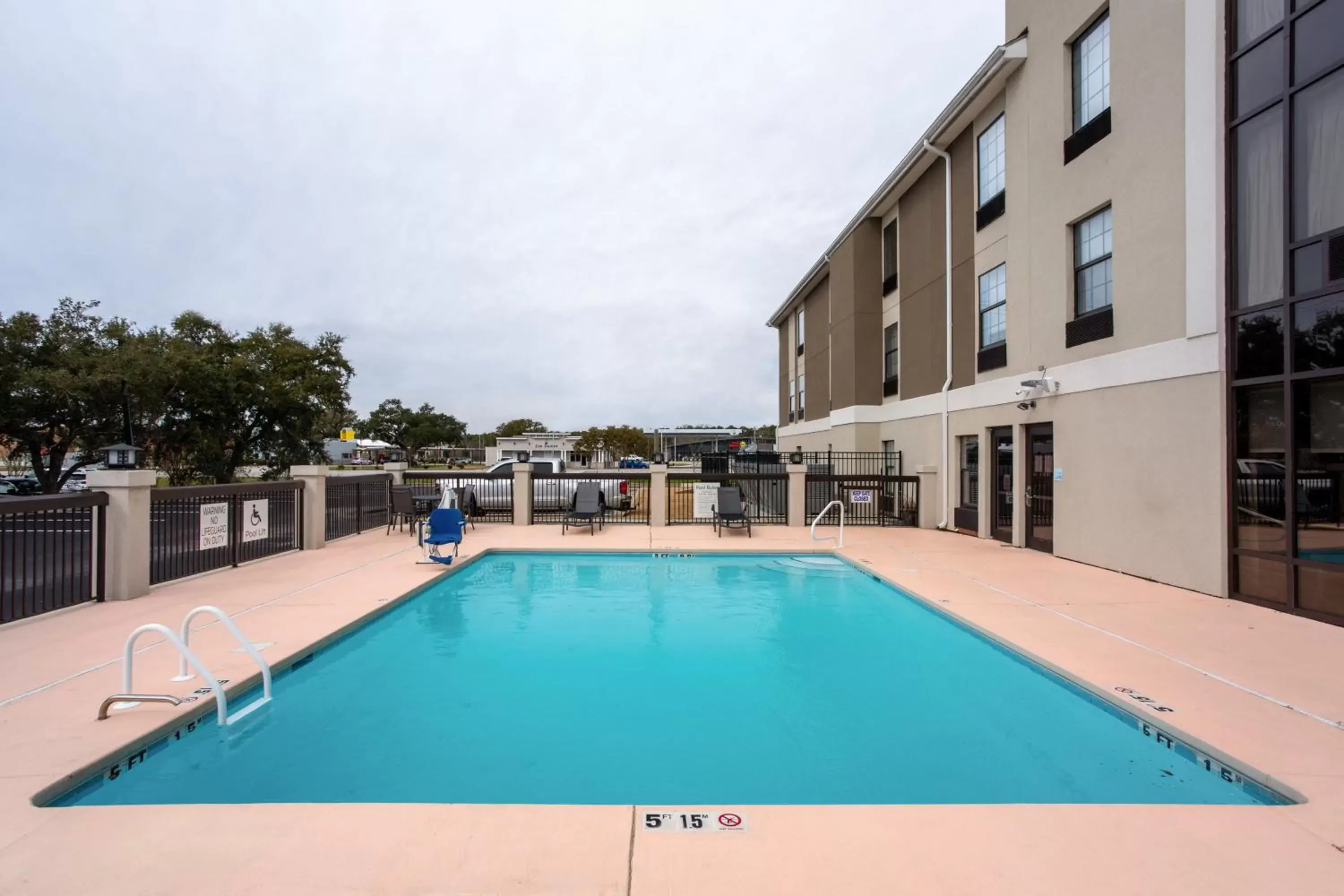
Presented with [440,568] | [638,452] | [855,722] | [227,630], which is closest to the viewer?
[855,722]

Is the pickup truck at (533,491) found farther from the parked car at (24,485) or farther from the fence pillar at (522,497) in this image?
the parked car at (24,485)

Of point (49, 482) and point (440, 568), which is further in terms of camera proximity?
point (49, 482)

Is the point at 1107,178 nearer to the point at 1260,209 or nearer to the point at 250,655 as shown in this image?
the point at 1260,209

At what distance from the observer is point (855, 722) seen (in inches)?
184

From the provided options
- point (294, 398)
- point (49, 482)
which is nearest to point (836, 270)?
point (294, 398)

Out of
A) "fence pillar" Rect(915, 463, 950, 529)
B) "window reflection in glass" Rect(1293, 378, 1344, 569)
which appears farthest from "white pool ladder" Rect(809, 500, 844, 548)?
"window reflection in glass" Rect(1293, 378, 1344, 569)

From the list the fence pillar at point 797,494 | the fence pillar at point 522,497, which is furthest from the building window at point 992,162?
the fence pillar at point 522,497

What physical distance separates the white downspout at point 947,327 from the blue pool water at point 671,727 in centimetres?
834

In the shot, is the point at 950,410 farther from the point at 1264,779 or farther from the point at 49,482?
the point at 49,482

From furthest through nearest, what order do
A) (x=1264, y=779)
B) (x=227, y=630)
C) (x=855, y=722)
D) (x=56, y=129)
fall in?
(x=56, y=129), (x=227, y=630), (x=855, y=722), (x=1264, y=779)

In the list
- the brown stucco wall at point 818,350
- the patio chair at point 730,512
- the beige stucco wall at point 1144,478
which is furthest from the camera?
the brown stucco wall at point 818,350

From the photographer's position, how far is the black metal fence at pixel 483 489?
15.8 meters

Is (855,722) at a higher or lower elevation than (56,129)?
lower

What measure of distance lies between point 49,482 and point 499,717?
27413 millimetres
